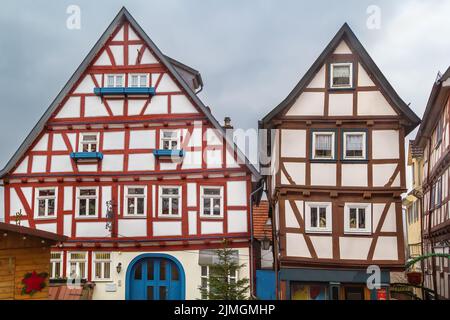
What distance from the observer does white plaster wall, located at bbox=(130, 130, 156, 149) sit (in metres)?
20.3

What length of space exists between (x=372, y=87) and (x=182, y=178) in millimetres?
6975

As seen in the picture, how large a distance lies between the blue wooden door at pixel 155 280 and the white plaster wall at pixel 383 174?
284 inches

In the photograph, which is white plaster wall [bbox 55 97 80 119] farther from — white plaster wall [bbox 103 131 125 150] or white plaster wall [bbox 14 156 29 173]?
white plaster wall [bbox 14 156 29 173]

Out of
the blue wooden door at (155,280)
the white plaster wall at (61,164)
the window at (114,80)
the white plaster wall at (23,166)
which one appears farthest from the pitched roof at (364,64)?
the white plaster wall at (23,166)

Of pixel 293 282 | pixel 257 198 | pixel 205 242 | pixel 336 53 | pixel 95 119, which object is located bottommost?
pixel 293 282

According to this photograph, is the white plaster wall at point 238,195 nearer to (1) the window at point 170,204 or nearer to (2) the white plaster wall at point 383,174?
(1) the window at point 170,204

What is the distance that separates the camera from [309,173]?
1784cm

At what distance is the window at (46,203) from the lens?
20391 millimetres

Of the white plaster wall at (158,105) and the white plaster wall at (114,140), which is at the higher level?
the white plaster wall at (158,105)

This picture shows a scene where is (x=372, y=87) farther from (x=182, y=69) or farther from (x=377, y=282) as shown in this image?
(x=182, y=69)

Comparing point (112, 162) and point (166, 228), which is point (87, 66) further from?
point (166, 228)

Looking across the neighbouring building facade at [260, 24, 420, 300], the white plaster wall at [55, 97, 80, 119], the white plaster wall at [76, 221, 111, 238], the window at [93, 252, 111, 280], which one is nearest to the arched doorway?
the window at [93, 252, 111, 280]

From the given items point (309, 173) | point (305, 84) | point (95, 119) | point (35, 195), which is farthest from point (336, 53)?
A: point (35, 195)

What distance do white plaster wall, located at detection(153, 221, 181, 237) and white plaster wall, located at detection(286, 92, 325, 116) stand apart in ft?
17.7
